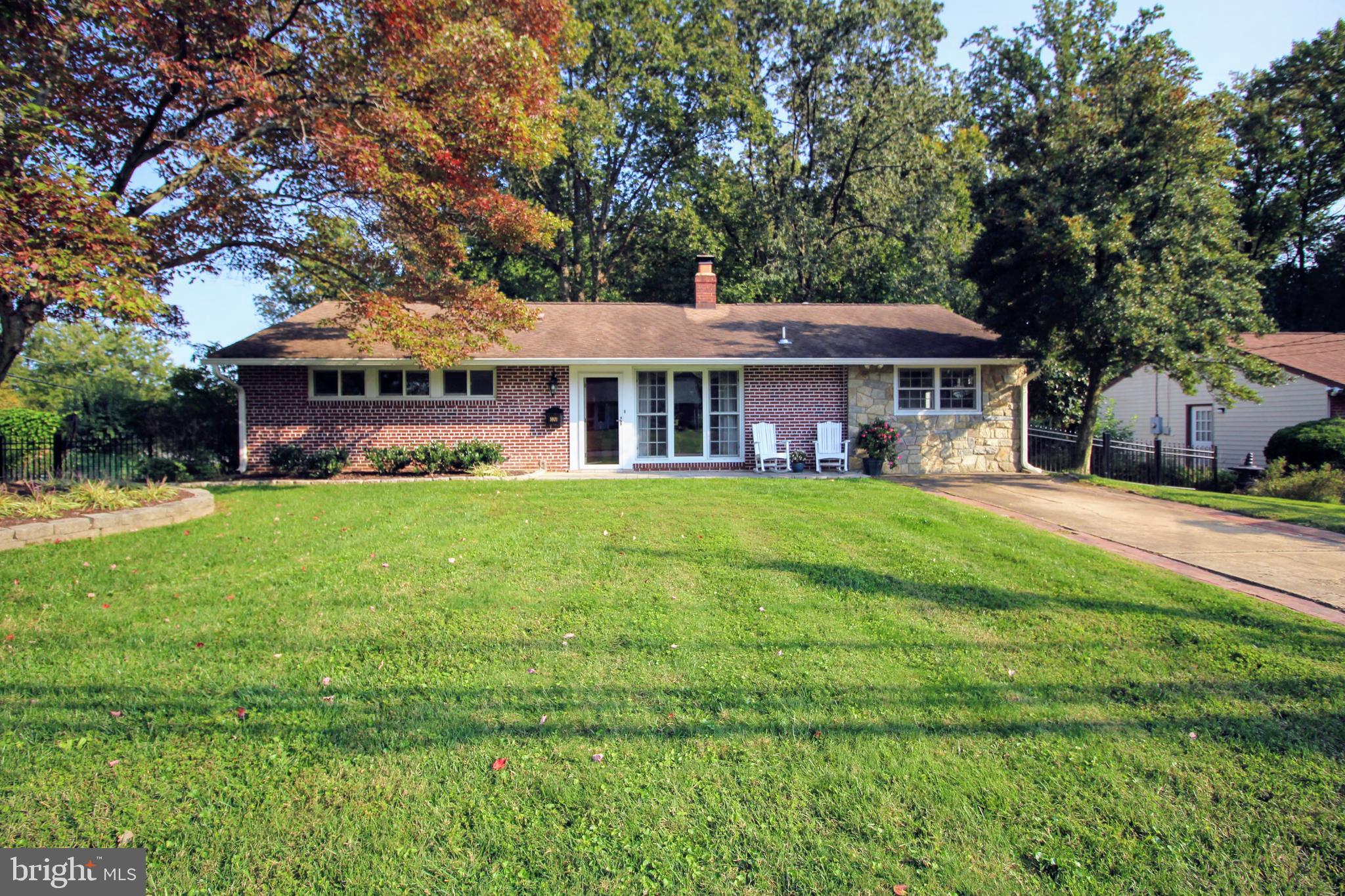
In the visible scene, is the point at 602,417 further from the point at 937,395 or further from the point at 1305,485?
the point at 1305,485

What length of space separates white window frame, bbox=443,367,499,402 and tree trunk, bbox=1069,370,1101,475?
1216 centimetres

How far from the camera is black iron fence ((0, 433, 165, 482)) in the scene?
12.5 m

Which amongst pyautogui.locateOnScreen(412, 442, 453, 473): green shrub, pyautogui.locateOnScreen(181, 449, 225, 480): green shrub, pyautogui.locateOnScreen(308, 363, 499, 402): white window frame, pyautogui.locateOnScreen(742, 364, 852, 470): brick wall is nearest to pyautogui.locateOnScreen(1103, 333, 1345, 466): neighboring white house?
pyautogui.locateOnScreen(742, 364, 852, 470): brick wall

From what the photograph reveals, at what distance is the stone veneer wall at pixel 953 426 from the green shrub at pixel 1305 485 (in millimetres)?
4490

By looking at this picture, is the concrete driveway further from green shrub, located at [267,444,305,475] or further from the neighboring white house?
green shrub, located at [267,444,305,475]

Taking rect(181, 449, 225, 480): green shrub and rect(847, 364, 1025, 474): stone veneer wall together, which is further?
rect(847, 364, 1025, 474): stone veneer wall

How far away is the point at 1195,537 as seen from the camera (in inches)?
305

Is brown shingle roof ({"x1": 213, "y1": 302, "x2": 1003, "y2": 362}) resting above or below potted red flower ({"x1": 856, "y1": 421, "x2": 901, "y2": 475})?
above

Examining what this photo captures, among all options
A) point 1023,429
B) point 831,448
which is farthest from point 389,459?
point 1023,429

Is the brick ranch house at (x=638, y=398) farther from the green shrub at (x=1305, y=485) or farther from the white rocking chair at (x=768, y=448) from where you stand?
the green shrub at (x=1305, y=485)

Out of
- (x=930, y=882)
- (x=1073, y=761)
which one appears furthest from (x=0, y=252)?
(x=1073, y=761)

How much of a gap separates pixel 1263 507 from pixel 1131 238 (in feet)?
16.6

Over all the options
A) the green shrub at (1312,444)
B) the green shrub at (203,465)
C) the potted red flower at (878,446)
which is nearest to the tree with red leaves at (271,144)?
the green shrub at (203,465)

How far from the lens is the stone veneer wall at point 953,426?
14.9m
